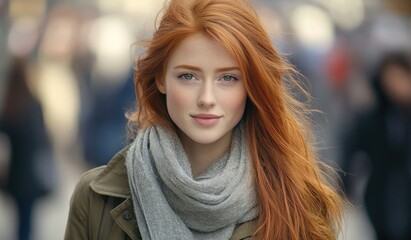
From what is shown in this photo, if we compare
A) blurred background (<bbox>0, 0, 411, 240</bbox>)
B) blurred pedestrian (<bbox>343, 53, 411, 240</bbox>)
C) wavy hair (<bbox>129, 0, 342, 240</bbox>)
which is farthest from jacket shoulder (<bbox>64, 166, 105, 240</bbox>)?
blurred pedestrian (<bbox>343, 53, 411, 240</bbox>)

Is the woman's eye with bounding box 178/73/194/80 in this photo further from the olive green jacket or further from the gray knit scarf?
the olive green jacket

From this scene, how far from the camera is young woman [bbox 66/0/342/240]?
3244 mm

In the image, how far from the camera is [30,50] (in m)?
7.82

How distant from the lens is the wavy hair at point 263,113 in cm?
324

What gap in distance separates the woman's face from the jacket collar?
0.28 metres

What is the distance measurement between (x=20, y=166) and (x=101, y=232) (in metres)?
3.67

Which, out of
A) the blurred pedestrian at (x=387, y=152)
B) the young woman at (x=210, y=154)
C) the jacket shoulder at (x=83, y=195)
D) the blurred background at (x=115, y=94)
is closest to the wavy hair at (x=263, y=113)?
the young woman at (x=210, y=154)

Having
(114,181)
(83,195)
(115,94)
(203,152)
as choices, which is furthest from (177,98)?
(115,94)

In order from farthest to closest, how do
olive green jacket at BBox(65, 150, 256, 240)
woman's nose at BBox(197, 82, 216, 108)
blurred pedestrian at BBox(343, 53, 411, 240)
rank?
blurred pedestrian at BBox(343, 53, 411, 240), olive green jacket at BBox(65, 150, 256, 240), woman's nose at BBox(197, 82, 216, 108)

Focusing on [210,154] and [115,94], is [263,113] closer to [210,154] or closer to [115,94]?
[210,154]

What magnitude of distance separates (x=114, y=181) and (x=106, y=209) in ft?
0.31

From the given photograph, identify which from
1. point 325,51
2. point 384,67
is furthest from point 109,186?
point 325,51

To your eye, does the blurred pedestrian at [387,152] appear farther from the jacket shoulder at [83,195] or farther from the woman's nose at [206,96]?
the woman's nose at [206,96]

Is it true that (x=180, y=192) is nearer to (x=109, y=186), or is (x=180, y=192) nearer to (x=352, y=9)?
(x=109, y=186)
